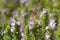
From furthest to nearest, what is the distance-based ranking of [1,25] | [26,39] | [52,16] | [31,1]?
[31,1] → [52,16] → [1,25] → [26,39]

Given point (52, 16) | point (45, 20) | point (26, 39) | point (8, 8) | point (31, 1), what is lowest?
point (26, 39)

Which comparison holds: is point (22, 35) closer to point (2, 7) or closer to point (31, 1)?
point (31, 1)

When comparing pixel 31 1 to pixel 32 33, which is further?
pixel 31 1

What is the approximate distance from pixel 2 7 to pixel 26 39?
2.44 meters

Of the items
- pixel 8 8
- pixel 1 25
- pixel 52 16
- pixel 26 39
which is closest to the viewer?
pixel 26 39

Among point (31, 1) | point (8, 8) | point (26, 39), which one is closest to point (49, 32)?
point (26, 39)

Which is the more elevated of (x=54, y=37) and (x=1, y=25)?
(x=1, y=25)

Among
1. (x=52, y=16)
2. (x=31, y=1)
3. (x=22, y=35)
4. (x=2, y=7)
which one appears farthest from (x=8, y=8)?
(x=22, y=35)

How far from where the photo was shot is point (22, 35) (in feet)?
7.97

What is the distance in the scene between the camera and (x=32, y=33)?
7.60 feet

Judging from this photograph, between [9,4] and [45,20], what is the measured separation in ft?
8.08

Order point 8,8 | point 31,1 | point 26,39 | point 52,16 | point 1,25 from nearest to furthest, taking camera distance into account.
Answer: point 26,39 → point 1,25 → point 52,16 → point 31,1 → point 8,8

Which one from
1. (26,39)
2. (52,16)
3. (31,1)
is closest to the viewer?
(26,39)

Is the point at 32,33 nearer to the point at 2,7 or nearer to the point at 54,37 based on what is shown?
the point at 54,37
